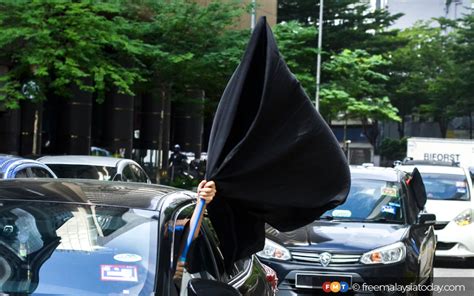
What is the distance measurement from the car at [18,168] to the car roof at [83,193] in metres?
3.46

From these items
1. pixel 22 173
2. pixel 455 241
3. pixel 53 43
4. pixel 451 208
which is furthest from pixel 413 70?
pixel 22 173

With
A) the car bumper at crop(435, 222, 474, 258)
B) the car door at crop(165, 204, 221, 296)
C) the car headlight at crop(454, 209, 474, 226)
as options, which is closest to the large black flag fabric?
the car door at crop(165, 204, 221, 296)

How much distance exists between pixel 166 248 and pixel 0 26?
14020 millimetres

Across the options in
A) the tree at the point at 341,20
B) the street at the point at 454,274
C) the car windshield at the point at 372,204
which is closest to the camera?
the car windshield at the point at 372,204

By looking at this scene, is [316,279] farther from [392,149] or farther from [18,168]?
[392,149]

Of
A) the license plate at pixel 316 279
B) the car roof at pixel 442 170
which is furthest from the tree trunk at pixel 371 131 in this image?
the license plate at pixel 316 279

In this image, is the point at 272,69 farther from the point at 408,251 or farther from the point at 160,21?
the point at 160,21

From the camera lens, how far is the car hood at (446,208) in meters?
15.0

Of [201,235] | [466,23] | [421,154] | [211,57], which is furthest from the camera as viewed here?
[466,23]

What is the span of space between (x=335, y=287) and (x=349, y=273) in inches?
8.1

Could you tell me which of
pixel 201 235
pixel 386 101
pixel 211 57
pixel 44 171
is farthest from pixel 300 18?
pixel 201 235

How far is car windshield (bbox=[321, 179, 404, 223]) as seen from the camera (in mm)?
9344

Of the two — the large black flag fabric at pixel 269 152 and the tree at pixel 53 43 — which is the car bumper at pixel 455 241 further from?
the large black flag fabric at pixel 269 152

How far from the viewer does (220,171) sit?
13.5 feet
